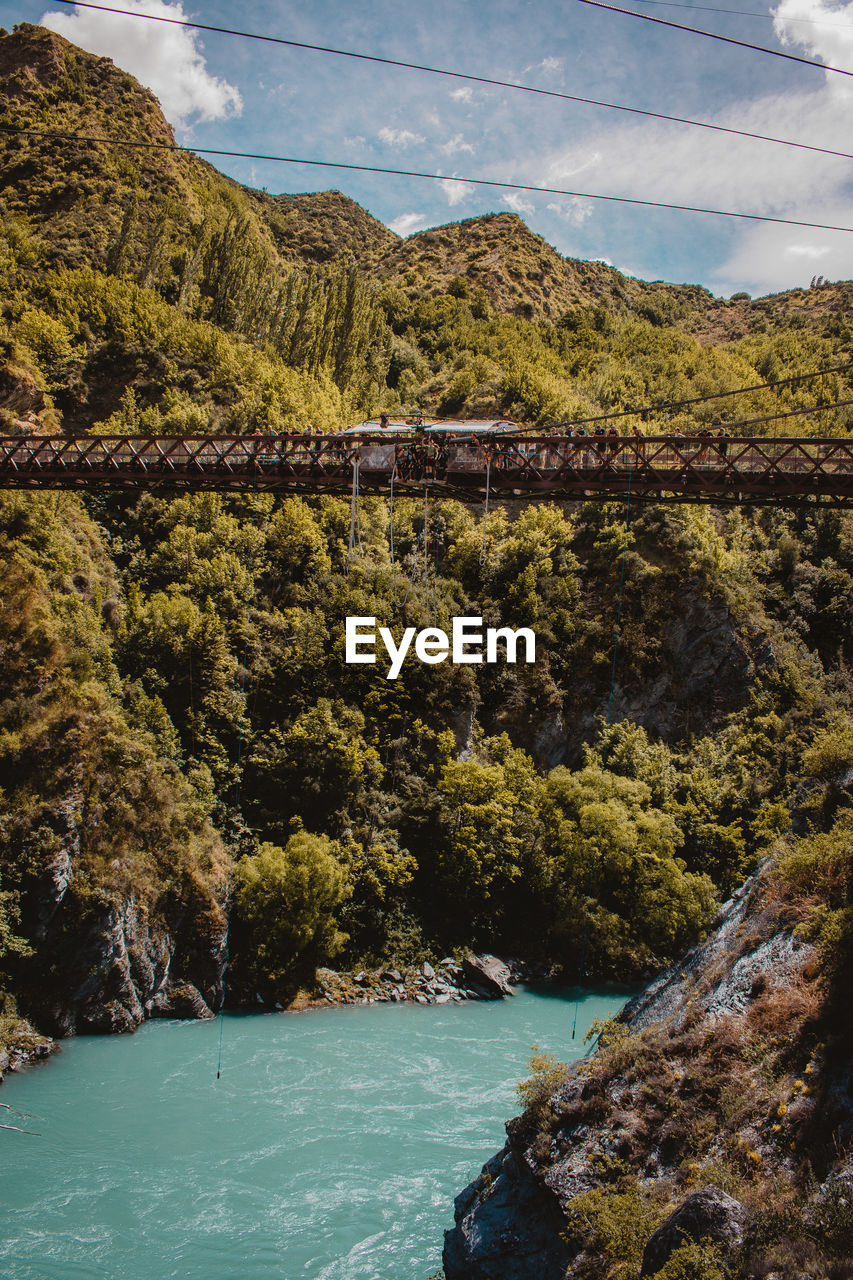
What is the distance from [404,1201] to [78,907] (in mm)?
11151

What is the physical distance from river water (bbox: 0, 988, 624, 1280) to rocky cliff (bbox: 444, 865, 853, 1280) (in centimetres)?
363

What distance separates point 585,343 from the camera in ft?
224

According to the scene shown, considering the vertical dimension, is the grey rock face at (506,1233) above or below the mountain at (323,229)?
below

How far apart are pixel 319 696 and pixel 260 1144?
16.0 meters

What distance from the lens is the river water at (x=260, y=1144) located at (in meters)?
12.9

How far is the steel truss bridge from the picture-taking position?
15812 millimetres

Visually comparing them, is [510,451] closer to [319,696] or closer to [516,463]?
[516,463]

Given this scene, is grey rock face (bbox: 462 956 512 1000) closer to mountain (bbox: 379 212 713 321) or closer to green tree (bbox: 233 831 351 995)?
green tree (bbox: 233 831 351 995)

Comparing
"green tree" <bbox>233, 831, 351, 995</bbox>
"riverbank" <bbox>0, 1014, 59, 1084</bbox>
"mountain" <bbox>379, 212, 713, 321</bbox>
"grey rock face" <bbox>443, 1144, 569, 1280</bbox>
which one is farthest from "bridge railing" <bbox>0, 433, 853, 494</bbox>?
"mountain" <bbox>379, 212, 713, 321</bbox>

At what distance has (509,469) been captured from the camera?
56.0ft

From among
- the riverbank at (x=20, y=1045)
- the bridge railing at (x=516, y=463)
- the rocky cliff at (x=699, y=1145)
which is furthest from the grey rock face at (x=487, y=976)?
the bridge railing at (x=516, y=463)

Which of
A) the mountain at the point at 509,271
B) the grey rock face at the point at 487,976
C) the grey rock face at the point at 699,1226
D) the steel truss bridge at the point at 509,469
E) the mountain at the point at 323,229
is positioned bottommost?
the grey rock face at the point at 487,976

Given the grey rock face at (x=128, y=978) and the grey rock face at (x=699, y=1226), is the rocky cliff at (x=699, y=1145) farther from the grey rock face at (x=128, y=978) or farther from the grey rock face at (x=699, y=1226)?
the grey rock face at (x=128, y=978)

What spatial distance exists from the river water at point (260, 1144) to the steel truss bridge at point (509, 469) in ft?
45.7
